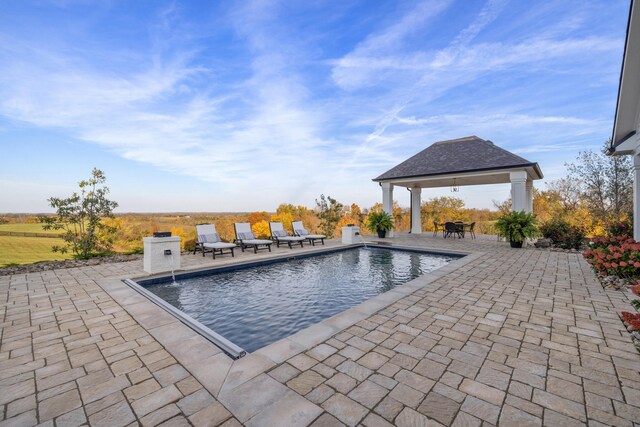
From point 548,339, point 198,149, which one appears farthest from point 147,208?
point 548,339

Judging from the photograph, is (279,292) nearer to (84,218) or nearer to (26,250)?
(84,218)

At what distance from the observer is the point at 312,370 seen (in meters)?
2.32

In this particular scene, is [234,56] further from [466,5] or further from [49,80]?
[466,5]

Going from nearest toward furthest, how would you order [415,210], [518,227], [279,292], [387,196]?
[279,292], [518,227], [387,196], [415,210]

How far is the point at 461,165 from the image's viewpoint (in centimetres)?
1250

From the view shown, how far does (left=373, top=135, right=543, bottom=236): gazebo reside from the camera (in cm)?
1092

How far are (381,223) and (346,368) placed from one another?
1172 cm

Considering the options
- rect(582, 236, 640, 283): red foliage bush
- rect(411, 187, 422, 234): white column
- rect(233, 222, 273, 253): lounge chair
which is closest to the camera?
rect(582, 236, 640, 283): red foliage bush

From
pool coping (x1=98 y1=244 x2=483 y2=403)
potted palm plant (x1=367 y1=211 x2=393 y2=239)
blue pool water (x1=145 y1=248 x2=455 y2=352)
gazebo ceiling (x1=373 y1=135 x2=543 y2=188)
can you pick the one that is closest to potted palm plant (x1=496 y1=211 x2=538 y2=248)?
gazebo ceiling (x1=373 y1=135 x2=543 y2=188)

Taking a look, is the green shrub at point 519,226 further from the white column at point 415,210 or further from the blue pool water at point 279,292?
the white column at point 415,210

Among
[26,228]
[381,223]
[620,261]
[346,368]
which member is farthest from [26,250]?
[620,261]

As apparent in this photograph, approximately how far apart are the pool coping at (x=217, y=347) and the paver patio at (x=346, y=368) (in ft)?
0.06

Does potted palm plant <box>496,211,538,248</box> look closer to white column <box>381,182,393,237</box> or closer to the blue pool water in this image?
the blue pool water

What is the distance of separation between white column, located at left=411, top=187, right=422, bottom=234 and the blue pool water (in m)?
7.98
